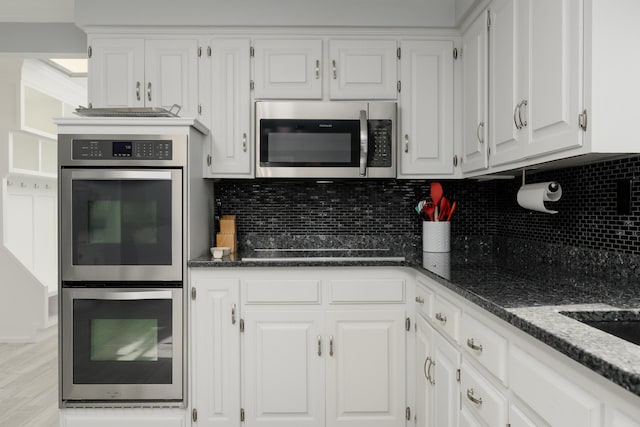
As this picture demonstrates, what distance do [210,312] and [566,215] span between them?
1.70m

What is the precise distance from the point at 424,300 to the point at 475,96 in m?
1.06

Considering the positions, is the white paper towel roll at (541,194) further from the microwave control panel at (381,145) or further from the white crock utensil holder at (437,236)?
the microwave control panel at (381,145)

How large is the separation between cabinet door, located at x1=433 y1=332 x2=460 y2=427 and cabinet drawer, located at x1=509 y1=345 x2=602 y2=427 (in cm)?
50

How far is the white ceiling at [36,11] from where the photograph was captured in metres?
2.91

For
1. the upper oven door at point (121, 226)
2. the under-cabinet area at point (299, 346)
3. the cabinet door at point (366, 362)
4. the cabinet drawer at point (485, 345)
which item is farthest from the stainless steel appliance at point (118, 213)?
the cabinet drawer at point (485, 345)

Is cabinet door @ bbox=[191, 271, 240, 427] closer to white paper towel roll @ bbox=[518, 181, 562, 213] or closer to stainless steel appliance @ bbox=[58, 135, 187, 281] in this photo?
stainless steel appliance @ bbox=[58, 135, 187, 281]

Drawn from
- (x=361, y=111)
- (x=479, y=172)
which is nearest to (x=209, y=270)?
(x=361, y=111)

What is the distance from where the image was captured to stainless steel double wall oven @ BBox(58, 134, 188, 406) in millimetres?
2338

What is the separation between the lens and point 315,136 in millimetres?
2678

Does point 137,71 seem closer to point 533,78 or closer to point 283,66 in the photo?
point 283,66

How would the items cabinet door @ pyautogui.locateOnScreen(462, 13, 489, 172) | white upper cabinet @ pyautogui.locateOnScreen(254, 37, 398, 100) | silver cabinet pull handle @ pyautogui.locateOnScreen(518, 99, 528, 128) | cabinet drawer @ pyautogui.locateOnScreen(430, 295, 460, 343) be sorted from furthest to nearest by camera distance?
white upper cabinet @ pyautogui.locateOnScreen(254, 37, 398, 100)
cabinet door @ pyautogui.locateOnScreen(462, 13, 489, 172)
silver cabinet pull handle @ pyautogui.locateOnScreen(518, 99, 528, 128)
cabinet drawer @ pyautogui.locateOnScreen(430, 295, 460, 343)

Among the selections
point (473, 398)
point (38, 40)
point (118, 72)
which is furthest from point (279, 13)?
point (473, 398)

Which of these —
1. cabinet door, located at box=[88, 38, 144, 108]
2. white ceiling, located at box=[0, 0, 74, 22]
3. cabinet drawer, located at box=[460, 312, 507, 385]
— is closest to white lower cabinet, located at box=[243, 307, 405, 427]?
cabinet drawer, located at box=[460, 312, 507, 385]

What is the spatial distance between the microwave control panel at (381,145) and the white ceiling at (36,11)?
6.49ft
